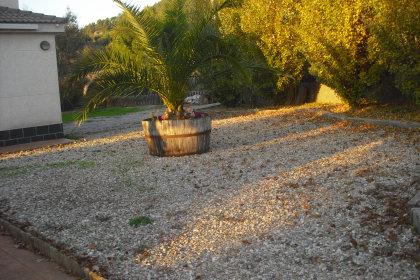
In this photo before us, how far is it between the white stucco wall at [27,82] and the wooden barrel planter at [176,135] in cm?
446

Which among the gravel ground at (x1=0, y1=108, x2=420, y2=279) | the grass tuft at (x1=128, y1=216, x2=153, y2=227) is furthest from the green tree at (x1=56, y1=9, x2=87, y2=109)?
the grass tuft at (x1=128, y1=216, x2=153, y2=227)

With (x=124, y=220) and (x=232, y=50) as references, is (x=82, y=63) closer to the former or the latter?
(x=232, y=50)

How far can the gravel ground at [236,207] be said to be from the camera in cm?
410

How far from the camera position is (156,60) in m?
8.57

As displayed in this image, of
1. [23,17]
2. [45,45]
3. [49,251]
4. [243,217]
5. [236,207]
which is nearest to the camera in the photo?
[49,251]

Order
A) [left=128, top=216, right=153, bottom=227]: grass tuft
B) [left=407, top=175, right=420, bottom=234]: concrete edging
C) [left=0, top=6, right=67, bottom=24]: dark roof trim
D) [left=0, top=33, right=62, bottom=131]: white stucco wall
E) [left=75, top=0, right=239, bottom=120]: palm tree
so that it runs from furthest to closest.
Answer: [left=0, top=33, right=62, bottom=131]: white stucco wall, [left=0, top=6, right=67, bottom=24]: dark roof trim, [left=75, top=0, right=239, bottom=120]: palm tree, [left=128, top=216, right=153, bottom=227]: grass tuft, [left=407, top=175, right=420, bottom=234]: concrete edging

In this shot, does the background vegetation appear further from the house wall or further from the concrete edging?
the concrete edging

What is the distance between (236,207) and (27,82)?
26.9 ft

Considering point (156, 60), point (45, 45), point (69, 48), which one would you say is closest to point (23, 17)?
point (45, 45)

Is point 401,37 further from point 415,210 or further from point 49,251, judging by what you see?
point 49,251

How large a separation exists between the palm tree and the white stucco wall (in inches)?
129

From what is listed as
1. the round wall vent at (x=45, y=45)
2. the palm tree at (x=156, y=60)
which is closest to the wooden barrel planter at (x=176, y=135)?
the palm tree at (x=156, y=60)

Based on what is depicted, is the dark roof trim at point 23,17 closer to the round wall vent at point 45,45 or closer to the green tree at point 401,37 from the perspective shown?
the round wall vent at point 45,45

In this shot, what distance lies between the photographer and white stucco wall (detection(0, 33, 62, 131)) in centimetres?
1119
